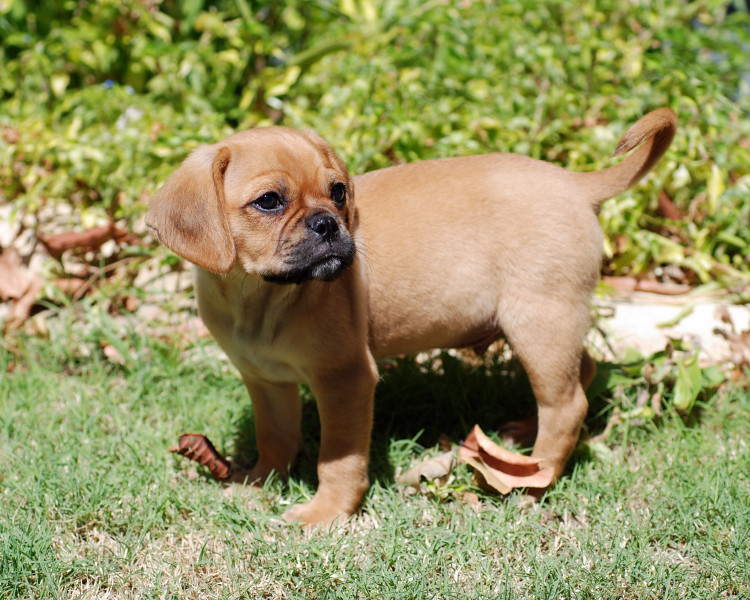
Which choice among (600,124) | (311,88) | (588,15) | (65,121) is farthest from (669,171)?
(65,121)

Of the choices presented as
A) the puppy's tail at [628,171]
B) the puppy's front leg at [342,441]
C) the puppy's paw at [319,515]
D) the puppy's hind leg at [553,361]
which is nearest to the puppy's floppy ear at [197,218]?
the puppy's front leg at [342,441]

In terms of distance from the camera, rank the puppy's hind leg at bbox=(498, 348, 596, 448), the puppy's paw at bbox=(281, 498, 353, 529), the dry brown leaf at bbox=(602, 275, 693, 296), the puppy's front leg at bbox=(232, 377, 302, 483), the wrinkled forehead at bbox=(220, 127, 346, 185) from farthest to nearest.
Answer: the dry brown leaf at bbox=(602, 275, 693, 296), the puppy's hind leg at bbox=(498, 348, 596, 448), the puppy's front leg at bbox=(232, 377, 302, 483), the puppy's paw at bbox=(281, 498, 353, 529), the wrinkled forehead at bbox=(220, 127, 346, 185)

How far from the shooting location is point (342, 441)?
3.06 m

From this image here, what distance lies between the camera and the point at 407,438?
12.5ft

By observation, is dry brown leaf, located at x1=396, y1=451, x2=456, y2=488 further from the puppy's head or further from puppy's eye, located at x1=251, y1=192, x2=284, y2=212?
puppy's eye, located at x1=251, y1=192, x2=284, y2=212

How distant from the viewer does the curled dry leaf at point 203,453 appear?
3320 mm

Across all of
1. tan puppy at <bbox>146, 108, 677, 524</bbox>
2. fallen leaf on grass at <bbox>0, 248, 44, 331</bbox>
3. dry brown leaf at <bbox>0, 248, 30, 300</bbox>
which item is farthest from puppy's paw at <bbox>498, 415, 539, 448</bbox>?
dry brown leaf at <bbox>0, 248, 30, 300</bbox>

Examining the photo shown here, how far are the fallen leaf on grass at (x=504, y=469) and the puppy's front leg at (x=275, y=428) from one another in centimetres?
80

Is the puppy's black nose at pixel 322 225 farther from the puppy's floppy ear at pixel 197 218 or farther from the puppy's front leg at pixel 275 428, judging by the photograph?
the puppy's front leg at pixel 275 428

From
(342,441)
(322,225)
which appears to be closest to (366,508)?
(342,441)

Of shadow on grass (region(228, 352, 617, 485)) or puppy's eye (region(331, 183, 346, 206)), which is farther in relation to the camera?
shadow on grass (region(228, 352, 617, 485))

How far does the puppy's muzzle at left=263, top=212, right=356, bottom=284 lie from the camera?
2.68 m

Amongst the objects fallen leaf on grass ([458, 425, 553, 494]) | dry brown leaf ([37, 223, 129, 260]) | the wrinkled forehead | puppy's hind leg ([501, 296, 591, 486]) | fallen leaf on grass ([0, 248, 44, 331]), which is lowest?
fallen leaf on grass ([0, 248, 44, 331])

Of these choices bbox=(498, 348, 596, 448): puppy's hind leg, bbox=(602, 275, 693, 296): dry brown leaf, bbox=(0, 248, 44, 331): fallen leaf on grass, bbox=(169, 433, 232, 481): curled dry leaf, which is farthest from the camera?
bbox=(602, 275, 693, 296): dry brown leaf
